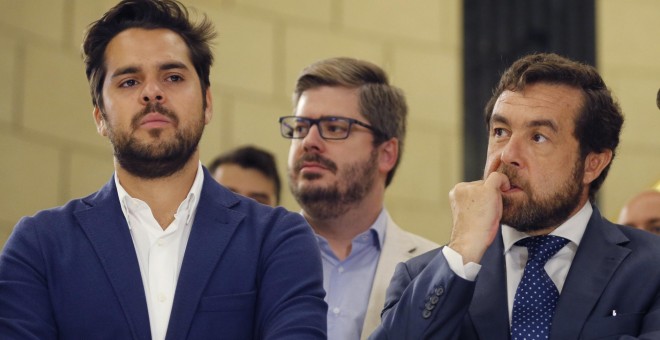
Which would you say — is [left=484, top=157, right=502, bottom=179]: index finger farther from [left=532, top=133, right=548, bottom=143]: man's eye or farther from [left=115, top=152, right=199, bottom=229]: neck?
[left=115, top=152, right=199, bottom=229]: neck

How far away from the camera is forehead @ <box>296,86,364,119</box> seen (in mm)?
4234

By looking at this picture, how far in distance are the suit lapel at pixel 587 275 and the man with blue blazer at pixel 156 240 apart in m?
0.56

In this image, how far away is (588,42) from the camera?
6363mm

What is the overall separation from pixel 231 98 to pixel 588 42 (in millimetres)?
1832

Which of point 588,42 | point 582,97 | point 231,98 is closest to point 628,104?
point 588,42

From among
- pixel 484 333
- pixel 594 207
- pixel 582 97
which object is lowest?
pixel 484 333

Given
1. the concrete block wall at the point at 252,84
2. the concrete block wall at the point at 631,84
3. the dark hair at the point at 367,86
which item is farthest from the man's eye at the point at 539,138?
the concrete block wall at the point at 631,84

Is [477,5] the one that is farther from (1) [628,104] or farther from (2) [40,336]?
(2) [40,336]

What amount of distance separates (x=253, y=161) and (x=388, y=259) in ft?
3.56

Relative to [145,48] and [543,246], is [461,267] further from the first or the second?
[145,48]

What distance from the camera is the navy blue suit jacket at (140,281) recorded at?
2842mm

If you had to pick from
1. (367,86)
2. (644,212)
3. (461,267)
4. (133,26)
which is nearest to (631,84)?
(644,212)

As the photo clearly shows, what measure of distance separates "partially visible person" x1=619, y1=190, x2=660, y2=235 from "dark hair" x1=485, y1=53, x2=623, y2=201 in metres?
1.40

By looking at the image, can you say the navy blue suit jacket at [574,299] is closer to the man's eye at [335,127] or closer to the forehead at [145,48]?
the forehead at [145,48]
